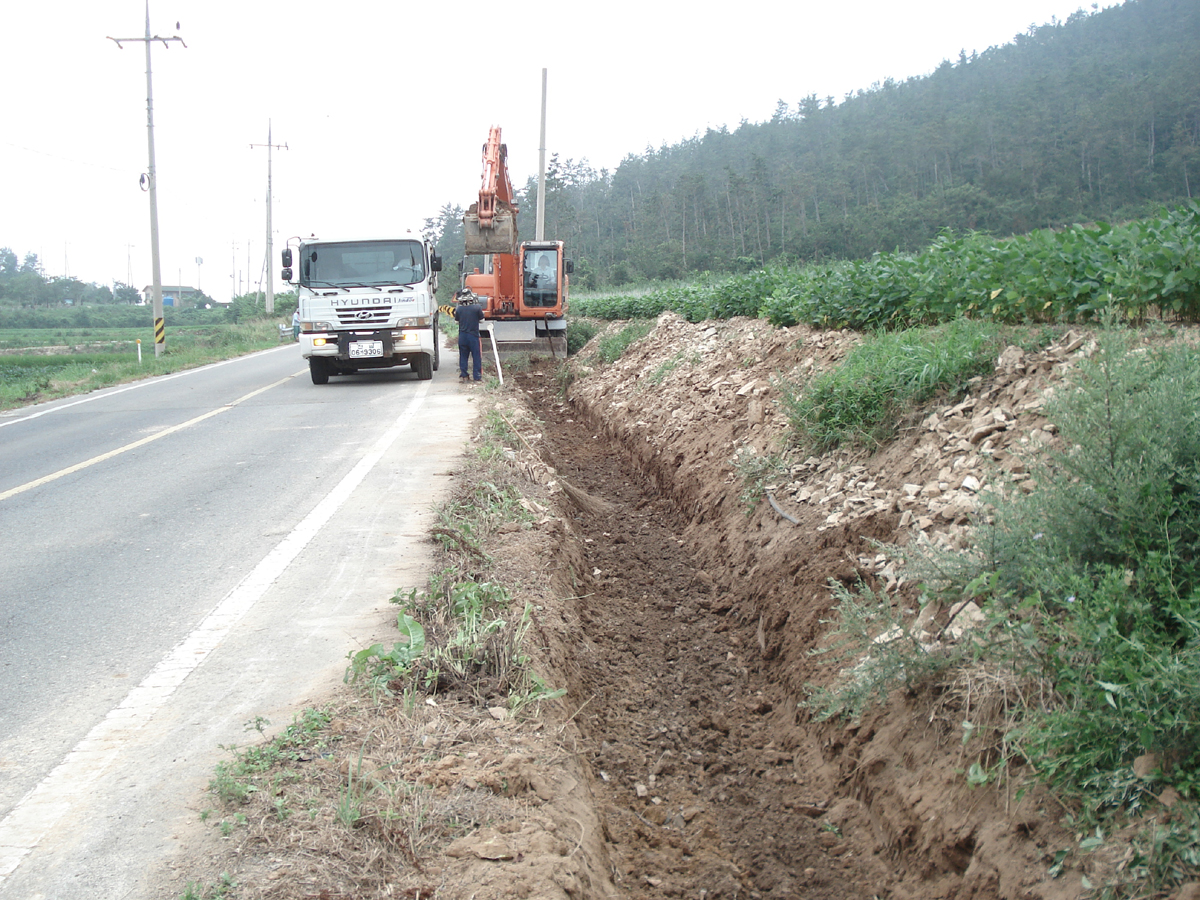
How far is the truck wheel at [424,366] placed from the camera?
15430mm

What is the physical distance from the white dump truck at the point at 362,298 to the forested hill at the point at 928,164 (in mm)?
16422

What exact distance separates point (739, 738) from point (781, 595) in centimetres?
115

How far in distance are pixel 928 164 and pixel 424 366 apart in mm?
57745

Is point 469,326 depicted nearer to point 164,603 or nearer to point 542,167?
point 164,603

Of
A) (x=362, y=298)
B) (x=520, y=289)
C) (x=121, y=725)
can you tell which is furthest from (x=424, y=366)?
(x=121, y=725)

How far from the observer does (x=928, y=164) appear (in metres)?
62.0

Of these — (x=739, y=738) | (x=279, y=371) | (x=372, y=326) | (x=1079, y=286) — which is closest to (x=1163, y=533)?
(x=739, y=738)

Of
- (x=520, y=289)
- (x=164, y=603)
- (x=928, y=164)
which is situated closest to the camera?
(x=164, y=603)

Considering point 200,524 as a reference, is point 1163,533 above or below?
above

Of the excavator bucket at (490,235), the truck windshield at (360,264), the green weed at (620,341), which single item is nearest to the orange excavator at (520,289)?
the excavator bucket at (490,235)

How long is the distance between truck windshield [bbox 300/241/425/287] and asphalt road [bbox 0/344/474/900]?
5.41 meters

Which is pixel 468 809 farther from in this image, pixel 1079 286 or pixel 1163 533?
pixel 1079 286

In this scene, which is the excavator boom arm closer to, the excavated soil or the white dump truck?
the white dump truck

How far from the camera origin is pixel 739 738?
443cm
